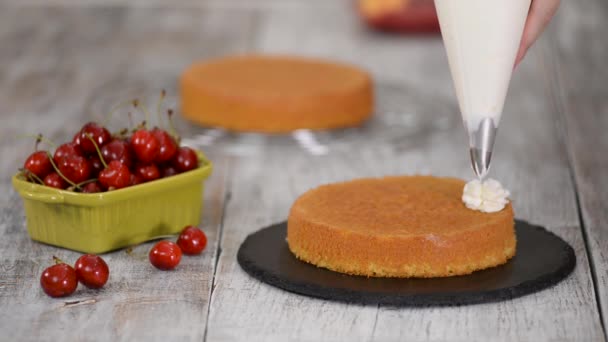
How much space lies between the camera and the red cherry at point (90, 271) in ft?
6.49

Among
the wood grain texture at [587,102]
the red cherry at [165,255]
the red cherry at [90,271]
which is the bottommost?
the wood grain texture at [587,102]

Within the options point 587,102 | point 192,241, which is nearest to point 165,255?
point 192,241

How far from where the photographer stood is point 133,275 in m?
2.09

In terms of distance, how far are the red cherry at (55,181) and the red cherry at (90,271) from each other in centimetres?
23

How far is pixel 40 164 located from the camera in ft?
7.21

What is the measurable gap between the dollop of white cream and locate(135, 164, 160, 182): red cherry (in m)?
0.59

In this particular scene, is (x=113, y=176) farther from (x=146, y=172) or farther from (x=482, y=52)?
(x=482, y=52)

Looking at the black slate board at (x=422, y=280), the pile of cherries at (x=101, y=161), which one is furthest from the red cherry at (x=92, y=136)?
the black slate board at (x=422, y=280)

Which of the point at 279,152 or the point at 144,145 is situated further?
the point at 279,152

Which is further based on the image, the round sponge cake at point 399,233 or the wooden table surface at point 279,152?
the round sponge cake at point 399,233

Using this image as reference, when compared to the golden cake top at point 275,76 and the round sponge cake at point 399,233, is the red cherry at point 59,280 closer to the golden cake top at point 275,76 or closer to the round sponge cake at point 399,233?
the round sponge cake at point 399,233

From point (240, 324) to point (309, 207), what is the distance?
367mm

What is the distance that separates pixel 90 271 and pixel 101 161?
30 cm

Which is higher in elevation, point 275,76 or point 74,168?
point 74,168
